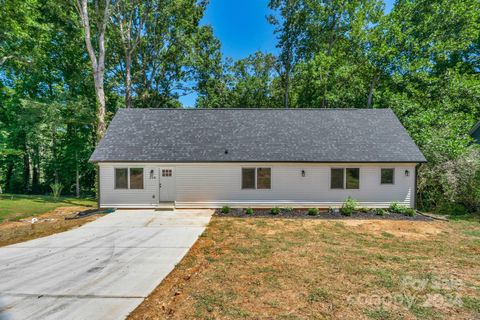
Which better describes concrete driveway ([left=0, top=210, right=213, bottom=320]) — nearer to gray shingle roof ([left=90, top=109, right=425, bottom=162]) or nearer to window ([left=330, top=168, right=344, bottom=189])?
gray shingle roof ([left=90, top=109, right=425, bottom=162])

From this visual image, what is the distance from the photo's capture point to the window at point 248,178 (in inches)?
488

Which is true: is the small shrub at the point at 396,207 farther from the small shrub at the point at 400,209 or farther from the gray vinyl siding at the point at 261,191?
the gray vinyl siding at the point at 261,191

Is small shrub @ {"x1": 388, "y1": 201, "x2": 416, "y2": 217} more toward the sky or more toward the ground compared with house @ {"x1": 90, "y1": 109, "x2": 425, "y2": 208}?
more toward the ground

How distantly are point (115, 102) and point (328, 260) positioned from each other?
2539cm

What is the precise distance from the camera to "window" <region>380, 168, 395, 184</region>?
1227 centimetres

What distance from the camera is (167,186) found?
1245 centimetres

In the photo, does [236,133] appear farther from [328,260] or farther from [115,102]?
[115,102]

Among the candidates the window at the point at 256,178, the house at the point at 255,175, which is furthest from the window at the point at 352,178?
the window at the point at 256,178

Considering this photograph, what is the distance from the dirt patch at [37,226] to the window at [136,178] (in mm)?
2231

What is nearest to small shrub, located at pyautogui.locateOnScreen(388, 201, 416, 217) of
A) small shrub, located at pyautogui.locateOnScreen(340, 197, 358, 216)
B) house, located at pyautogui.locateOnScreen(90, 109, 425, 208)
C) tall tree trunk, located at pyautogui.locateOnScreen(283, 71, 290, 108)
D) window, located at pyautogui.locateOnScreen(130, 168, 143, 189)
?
house, located at pyautogui.locateOnScreen(90, 109, 425, 208)

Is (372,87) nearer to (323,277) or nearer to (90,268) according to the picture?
(323,277)

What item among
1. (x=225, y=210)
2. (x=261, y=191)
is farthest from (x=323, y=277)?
(x=261, y=191)

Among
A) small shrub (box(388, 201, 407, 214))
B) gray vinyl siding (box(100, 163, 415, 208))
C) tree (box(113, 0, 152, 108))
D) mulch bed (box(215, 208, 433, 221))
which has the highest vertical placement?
tree (box(113, 0, 152, 108))

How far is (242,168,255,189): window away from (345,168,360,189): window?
498cm
